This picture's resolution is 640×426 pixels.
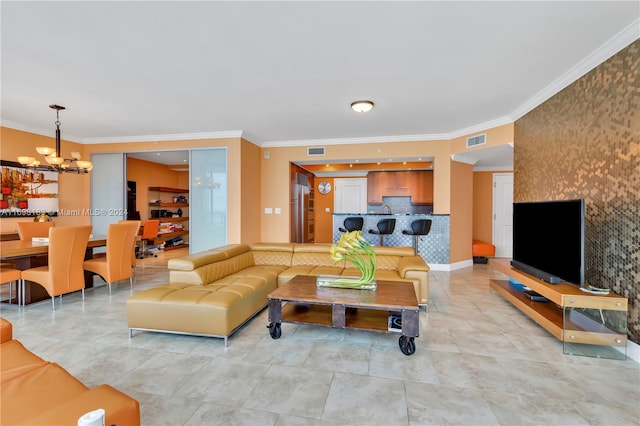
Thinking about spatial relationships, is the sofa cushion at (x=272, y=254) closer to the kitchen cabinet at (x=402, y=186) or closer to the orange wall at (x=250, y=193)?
the orange wall at (x=250, y=193)

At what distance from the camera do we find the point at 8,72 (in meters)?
3.12

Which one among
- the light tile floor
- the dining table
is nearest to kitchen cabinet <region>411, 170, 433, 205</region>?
the light tile floor

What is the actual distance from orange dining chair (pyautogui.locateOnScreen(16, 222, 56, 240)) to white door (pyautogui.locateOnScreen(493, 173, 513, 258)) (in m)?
9.13

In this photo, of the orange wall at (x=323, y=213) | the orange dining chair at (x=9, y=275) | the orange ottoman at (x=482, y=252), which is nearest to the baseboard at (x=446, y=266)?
the orange ottoman at (x=482, y=252)

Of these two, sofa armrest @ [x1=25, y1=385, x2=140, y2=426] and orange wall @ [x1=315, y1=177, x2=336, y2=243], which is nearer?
sofa armrest @ [x1=25, y1=385, x2=140, y2=426]

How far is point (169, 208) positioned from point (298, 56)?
7916mm

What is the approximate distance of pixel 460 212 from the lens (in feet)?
19.6

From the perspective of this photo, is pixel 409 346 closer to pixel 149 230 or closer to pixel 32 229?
pixel 32 229

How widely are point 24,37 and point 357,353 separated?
387cm

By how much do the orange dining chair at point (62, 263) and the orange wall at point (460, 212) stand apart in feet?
19.7

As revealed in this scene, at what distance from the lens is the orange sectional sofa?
100cm

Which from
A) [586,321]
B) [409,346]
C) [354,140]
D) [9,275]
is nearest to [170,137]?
[9,275]

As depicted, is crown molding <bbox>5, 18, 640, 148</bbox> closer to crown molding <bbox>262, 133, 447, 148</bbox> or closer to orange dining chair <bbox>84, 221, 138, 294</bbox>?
crown molding <bbox>262, 133, 447, 148</bbox>

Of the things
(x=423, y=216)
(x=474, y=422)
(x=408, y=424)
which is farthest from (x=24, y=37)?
(x=423, y=216)
